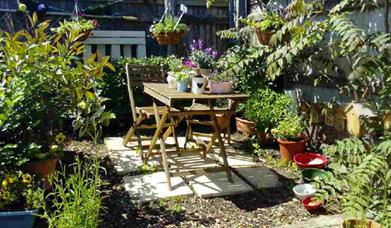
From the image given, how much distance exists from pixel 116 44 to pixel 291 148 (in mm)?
3583

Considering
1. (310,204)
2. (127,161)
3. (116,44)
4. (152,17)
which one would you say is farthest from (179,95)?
(152,17)

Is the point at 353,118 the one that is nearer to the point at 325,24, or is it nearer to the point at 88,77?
the point at 325,24

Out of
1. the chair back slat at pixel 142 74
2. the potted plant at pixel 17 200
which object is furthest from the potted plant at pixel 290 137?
the potted plant at pixel 17 200

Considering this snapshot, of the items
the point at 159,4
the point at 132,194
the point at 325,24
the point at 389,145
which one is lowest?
the point at 132,194

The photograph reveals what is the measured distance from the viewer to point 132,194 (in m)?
3.47

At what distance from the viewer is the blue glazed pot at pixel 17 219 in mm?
2633

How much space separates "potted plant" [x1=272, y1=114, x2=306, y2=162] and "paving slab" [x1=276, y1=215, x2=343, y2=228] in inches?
48.6

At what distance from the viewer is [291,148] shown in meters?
4.24

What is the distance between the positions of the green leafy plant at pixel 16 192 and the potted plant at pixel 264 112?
2.75 m

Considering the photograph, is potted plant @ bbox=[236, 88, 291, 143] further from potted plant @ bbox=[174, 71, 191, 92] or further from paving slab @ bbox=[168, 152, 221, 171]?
potted plant @ bbox=[174, 71, 191, 92]

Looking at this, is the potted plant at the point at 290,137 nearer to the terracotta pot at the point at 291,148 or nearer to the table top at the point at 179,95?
the terracotta pot at the point at 291,148

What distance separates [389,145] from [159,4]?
5.12 meters

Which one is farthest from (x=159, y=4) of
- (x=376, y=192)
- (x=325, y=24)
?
(x=376, y=192)

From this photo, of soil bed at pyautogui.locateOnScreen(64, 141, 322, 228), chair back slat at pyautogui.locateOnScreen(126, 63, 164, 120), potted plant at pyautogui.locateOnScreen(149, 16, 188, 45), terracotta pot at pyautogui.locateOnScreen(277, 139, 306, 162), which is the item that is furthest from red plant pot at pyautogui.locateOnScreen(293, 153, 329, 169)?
potted plant at pyautogui.locateOnScreen(149, 16, 188, 45)
